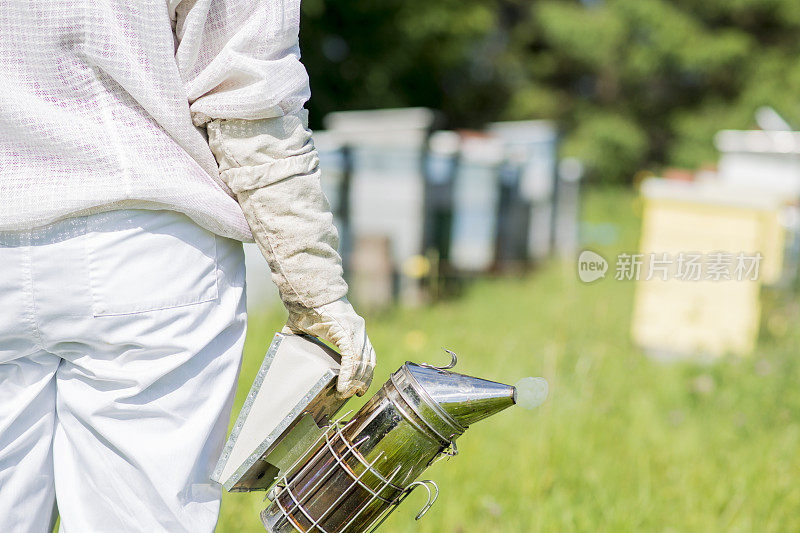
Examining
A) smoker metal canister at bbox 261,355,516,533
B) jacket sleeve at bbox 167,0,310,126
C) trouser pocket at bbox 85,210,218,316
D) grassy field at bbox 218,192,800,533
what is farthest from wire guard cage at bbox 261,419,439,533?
grassy field at bbox 218,192,800,533

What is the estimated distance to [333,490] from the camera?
4.20 feet

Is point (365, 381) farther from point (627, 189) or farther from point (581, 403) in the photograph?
point (627, 189)

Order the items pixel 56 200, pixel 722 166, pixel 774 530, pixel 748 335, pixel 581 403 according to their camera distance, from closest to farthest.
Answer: pixel 56 200 → pixel 774 530 → pixel 581 403 → pixel 748 335 → pixel 722 166

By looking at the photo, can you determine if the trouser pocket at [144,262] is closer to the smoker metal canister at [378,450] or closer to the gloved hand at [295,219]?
the gloved hand at [295,219]

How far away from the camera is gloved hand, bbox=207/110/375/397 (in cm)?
122

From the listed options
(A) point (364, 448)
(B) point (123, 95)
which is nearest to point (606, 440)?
(A) point (364, 448)

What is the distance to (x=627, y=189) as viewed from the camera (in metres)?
17.3

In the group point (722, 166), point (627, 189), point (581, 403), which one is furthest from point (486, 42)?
point (581, 403)

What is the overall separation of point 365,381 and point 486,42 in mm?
19104

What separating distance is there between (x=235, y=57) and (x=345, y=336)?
0.48 metres

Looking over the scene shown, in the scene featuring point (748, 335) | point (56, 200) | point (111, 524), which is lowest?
point (748, 335)

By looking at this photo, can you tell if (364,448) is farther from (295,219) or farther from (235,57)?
(235,57)

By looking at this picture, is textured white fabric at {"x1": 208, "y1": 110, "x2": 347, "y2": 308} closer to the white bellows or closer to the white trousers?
the white trousers

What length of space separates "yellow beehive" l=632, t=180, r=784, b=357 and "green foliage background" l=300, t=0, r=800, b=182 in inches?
368
